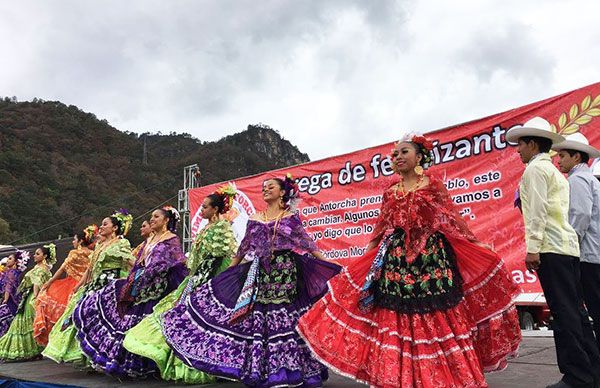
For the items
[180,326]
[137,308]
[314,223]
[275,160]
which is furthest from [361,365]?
[275,160]

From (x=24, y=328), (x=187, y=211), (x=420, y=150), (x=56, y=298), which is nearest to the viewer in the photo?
(x=420, y=150)

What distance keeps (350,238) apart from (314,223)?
717 millimetres

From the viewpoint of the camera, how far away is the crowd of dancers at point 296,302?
2.82 meters

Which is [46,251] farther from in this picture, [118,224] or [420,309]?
[420,309]

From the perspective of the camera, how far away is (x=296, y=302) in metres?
3.64

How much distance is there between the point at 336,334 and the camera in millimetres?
2932

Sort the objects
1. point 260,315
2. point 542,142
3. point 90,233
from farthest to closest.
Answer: point 90,233
point 260,315
point 542,142

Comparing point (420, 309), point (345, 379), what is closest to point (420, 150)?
point (420, 309)

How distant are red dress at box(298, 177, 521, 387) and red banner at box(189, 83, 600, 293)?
2.12 meters

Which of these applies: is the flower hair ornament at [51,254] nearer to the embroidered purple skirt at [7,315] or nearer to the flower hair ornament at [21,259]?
the flower hair ornament at [21,259]

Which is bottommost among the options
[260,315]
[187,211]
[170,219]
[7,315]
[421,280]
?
[7,315]

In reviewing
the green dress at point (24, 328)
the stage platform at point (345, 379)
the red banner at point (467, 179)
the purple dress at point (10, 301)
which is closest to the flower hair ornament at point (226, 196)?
the red banner at point (467, 179)

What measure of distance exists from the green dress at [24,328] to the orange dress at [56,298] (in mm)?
535

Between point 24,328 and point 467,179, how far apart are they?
5869 mm
